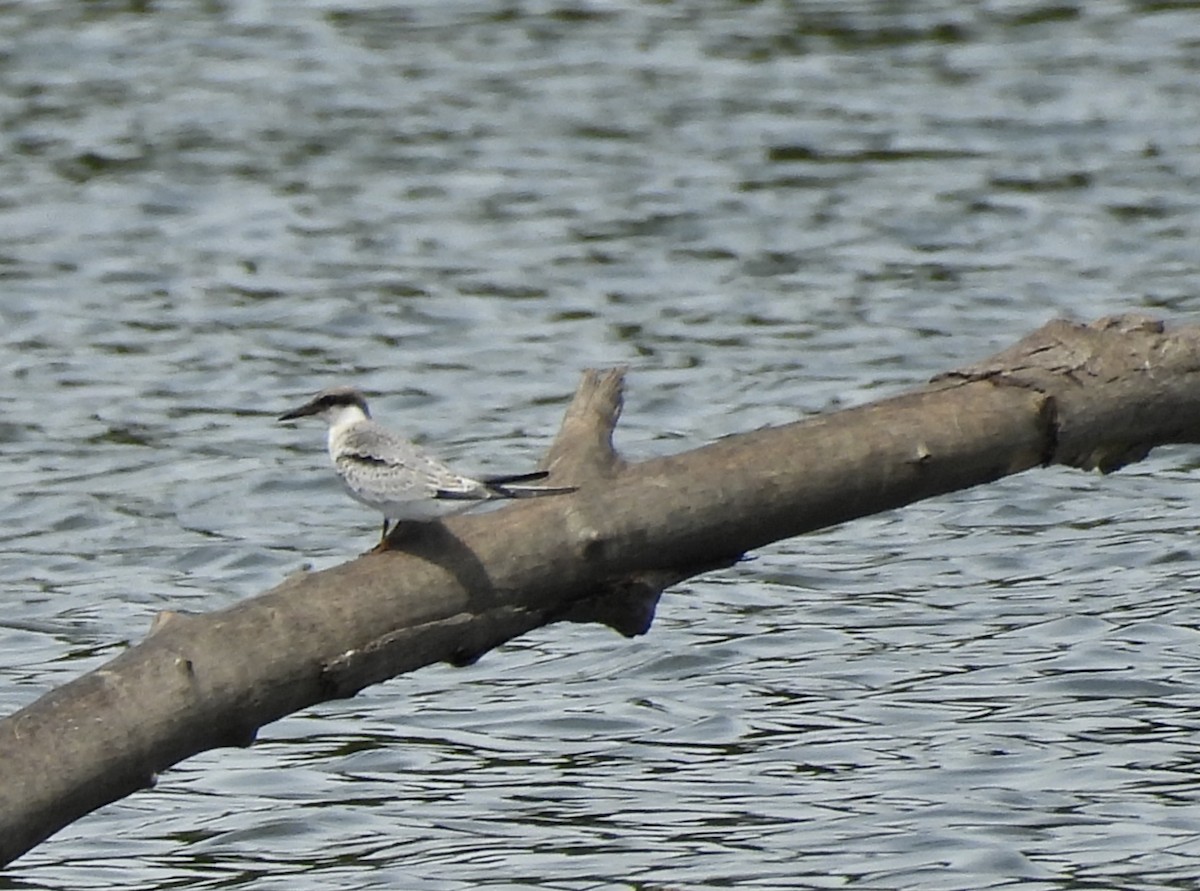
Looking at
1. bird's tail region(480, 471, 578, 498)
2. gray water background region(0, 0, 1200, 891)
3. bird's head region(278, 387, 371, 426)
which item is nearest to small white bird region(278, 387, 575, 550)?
bird's tail region(480, 471, 578, 498)

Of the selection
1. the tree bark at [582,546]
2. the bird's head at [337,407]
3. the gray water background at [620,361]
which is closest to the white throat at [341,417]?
the bird's head at [337,407]

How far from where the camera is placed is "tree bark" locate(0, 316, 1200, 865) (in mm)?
5219

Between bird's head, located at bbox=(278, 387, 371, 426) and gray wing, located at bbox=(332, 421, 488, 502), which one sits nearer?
gray wing, located at bbox=(332, 421, 488, 502)

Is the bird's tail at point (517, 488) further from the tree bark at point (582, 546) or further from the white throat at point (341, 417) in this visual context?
the white throat at point (341, 417)

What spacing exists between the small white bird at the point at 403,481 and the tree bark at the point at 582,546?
3.6 inches

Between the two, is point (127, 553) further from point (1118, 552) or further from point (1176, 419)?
point (1176, 419)

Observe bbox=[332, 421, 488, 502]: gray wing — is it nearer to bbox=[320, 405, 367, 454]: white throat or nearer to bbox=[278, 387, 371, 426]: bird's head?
bbox=[320, 405, 367, 454]: white throat

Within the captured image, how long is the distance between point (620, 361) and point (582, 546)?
7.32 m

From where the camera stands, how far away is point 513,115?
18.1m

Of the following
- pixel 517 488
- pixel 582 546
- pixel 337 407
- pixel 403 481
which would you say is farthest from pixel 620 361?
pixel 517 488

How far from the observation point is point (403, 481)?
6.01 meters

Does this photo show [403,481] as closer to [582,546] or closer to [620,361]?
[582,546]

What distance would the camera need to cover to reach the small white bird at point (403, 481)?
5727 millimetres

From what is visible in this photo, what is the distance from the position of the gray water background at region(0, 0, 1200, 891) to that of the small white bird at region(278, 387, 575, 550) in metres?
1.33
